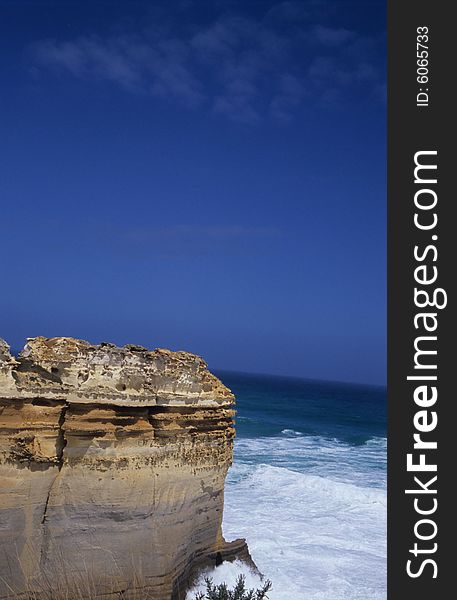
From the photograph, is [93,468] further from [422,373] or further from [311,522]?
[311,522]

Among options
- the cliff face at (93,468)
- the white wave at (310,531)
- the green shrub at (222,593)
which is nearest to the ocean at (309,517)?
the white wave at (310,531)

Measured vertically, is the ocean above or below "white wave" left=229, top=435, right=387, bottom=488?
A: above

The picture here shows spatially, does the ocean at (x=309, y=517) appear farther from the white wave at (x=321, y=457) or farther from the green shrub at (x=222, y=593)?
the green shrub at (x=222, y=593)

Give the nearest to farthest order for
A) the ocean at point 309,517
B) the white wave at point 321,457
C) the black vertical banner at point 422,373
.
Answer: the black vertical banner at point 422,373 → the ocean at point 309,517 → the white wave at point 321,457

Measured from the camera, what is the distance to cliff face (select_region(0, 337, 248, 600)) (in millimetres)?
5840

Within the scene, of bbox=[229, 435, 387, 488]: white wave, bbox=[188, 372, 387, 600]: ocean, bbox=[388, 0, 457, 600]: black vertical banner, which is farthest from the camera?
bbox=[229, 435, 387, 488]: white wave

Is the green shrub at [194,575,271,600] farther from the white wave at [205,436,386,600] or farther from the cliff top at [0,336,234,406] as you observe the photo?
the cliff top at [0,336,234,406]

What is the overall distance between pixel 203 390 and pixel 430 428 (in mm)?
2399

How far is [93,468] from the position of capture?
5996 mm

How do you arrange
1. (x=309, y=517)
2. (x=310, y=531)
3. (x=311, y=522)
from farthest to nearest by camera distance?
1. (x=309, y=517)
2. (x=311, y=522)
3. (x=310, y=531)

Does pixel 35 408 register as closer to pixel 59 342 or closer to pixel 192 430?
pixel 59 342

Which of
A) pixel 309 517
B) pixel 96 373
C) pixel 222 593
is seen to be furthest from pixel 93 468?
pixel 309 517

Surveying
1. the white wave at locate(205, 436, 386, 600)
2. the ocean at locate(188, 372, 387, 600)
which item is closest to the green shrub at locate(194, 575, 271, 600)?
the ocean at locate(188, 372, 387, 600)

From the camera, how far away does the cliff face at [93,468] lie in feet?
19.2
